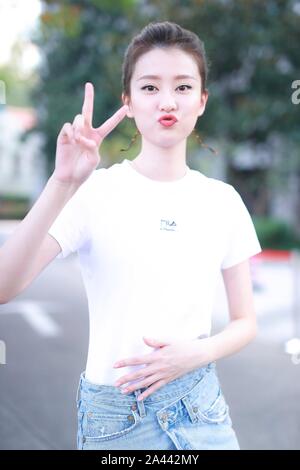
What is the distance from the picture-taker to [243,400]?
5543 millimetres

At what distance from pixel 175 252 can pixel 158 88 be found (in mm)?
404

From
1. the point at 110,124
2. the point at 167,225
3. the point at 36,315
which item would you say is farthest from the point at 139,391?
the point at 36,315

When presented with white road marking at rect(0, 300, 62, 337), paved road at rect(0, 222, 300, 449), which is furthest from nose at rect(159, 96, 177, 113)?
white road marking at rect(0, 300, 62, 337)

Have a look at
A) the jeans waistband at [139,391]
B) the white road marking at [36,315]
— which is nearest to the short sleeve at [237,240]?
the jeans waistband at [139,391]

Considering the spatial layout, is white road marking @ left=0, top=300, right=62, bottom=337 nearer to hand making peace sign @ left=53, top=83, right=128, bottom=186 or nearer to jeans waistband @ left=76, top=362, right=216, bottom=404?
jeans waistband @ left=76, top=362, right=216, bottom=404

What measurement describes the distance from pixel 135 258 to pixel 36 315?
7.39 meters

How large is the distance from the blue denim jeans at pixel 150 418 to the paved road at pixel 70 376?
291 cm

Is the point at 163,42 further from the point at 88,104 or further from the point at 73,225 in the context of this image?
the point at 73,225

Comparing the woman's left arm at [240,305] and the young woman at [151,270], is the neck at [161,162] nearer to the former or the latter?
the young woman at [151,270]

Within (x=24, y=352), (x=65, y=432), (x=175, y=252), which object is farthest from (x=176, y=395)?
(x=24, y=352)

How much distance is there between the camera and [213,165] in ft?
69.4

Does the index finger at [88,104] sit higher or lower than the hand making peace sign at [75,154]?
higher

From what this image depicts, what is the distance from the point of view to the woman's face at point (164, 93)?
1719 millimetres

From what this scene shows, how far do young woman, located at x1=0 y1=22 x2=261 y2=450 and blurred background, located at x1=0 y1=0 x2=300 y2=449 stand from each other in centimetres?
63
